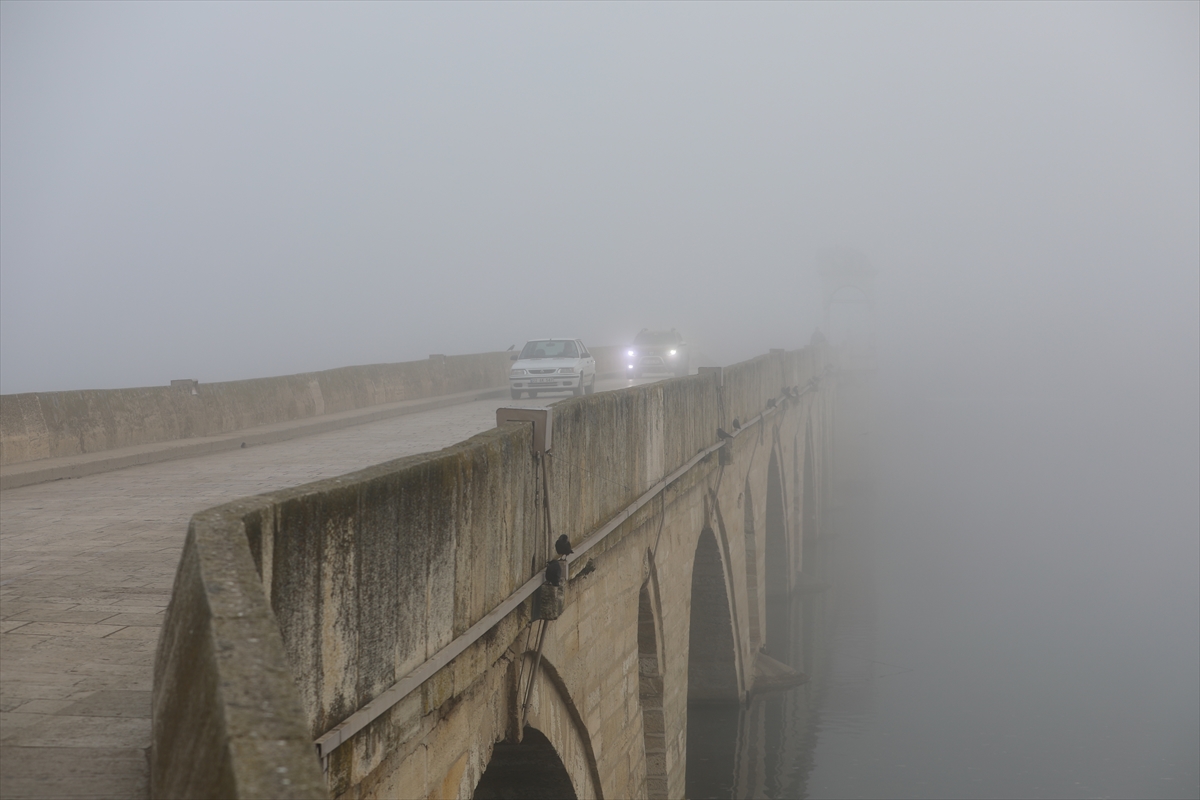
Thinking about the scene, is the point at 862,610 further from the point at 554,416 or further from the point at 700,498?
the point at 554,416

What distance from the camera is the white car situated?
73.0 ft

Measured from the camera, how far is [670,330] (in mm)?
33438

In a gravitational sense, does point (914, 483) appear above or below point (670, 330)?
below

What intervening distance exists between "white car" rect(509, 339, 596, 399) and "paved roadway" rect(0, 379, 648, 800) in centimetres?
1189

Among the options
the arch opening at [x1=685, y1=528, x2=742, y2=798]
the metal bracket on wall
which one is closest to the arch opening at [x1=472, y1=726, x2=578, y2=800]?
the metal bracket on wall

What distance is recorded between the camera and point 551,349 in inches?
933

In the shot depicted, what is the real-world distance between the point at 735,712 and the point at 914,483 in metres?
39.5

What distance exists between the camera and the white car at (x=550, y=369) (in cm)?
2227

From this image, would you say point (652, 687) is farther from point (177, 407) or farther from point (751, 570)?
point (751, 570)

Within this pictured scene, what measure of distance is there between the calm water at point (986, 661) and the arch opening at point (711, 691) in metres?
0.05

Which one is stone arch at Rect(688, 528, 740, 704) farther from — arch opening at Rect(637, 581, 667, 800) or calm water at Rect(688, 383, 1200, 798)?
arch opening at Rect(637, 581, 667, 800)

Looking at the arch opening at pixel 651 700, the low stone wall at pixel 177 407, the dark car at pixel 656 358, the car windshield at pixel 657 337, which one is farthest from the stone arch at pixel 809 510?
the arch opening at pixel 651 700

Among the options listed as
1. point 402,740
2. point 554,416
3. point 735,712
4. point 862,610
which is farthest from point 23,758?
point 862,610

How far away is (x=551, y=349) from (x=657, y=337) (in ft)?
32.7
